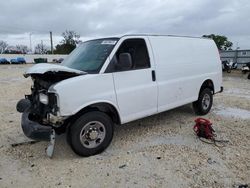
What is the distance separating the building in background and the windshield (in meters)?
17.1

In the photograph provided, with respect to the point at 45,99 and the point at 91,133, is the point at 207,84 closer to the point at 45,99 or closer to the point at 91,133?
the point at 91,133

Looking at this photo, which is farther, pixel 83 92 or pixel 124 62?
pixel 124 62

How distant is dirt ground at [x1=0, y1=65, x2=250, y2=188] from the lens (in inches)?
149

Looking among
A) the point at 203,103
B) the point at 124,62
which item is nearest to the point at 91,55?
the point at 124,62

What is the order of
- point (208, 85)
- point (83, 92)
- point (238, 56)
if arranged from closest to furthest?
point (83, 92) → point (208, 85) → point (238, 56)

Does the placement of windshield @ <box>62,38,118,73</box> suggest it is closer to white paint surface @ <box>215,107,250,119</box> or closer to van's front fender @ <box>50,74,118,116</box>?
van's front fender @ <box>50,74,118,116</box>

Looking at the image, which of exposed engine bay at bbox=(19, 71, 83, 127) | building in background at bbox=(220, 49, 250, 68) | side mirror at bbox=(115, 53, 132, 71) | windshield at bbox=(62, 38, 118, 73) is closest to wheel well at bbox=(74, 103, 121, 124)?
exposed engine bay at bbox=(19, 71, 83, 127)

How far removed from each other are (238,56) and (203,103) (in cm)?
1525

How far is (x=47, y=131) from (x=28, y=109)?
106 cm

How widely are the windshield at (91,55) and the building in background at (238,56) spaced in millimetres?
17134

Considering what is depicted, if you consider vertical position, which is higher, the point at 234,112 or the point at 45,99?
the point at 45,99

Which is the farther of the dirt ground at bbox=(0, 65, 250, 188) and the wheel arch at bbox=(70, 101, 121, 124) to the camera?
the wheel arch at bbox=(70, 101, 121, 124)

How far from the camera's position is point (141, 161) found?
14.4 ft

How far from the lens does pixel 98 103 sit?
4531mm
